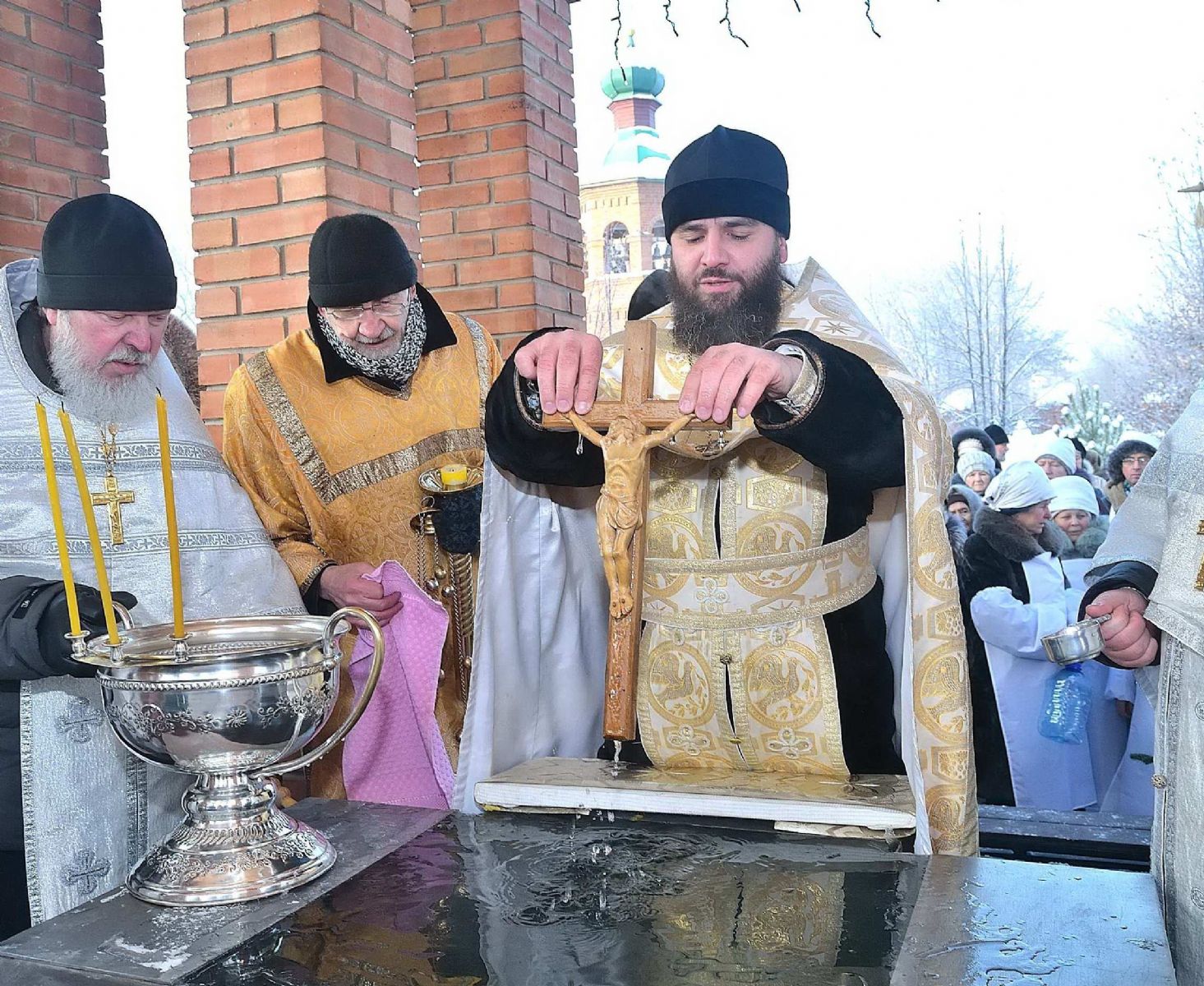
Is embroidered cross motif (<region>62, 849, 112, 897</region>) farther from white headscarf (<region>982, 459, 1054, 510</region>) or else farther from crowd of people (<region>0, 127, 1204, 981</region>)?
white headscarf (<region>982, 459, 1054, 510</region>)

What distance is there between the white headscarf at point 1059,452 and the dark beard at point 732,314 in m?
5.80

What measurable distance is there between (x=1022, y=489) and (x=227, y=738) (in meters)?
4.42

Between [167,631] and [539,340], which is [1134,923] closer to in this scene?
[539,340]

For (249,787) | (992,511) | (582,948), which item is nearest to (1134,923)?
(582,948)

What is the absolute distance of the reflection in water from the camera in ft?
4.31

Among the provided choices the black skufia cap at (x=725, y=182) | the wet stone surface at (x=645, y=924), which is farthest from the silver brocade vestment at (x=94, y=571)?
the black skufia cap at (x=725, y=182)

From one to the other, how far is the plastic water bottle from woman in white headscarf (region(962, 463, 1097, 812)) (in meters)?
0.04

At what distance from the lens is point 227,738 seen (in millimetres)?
1596

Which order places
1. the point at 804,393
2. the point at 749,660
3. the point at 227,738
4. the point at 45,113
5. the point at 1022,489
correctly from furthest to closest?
the point at 1022,489
the point at 45,113
the point at 749,660
the point at 804,393
the point at 227,738

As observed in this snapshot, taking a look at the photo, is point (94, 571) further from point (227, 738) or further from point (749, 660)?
point (749, 660)

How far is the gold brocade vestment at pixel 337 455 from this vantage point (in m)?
2.93

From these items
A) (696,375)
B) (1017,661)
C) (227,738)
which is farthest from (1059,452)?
(227,738)

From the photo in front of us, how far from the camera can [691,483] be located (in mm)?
2324

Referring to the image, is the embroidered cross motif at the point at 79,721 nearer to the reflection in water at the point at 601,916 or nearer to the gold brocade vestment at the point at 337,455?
the gold brocade vestment at the point at 337,455
